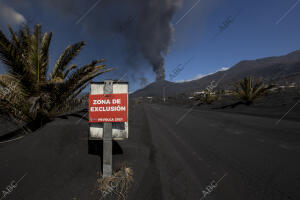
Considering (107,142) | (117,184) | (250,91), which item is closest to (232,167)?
(117,184)

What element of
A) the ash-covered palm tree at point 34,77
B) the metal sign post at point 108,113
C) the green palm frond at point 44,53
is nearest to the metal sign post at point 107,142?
the metal sign post at point 108,113

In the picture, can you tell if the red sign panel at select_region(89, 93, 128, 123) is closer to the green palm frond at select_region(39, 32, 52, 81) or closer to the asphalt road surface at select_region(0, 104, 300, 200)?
the asphalt road surface at select_region(0, 104, 300, 200)

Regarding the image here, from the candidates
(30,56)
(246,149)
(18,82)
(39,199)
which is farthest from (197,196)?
(30,56)

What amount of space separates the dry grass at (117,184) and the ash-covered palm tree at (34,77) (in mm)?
3048

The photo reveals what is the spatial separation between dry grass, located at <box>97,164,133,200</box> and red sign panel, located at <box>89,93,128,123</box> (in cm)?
97

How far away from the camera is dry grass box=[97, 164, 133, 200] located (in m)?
1.94

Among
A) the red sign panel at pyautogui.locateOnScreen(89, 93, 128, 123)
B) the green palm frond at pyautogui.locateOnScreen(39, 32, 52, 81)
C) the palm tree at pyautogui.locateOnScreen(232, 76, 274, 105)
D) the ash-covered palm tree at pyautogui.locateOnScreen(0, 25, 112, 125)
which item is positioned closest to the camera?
the red sign panel at pyautogui.locateOnScreen(89, 93, 128, 123)

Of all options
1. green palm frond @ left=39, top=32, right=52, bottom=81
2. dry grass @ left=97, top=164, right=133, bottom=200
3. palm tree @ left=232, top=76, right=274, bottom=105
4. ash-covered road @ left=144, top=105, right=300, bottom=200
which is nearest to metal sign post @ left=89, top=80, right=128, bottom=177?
dry grass @ left=97, top=164, right=133, bottom=200

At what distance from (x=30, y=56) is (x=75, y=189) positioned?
4341mm

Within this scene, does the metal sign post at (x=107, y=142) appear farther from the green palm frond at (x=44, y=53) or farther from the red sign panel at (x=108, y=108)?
the green palm frond at (x=44, y=53)

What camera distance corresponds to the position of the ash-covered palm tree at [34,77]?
368cm

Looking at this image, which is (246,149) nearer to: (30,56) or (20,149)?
(20,149)

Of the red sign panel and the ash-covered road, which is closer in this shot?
the ash-covered road

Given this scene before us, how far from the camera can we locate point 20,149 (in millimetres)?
2834
